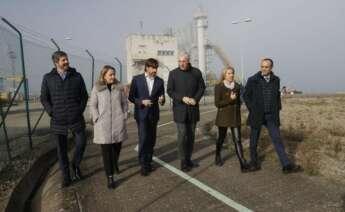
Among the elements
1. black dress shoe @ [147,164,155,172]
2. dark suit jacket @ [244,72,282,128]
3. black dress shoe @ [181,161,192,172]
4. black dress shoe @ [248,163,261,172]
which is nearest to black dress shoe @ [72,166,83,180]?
black dress shoe @ [147,164,155,172]

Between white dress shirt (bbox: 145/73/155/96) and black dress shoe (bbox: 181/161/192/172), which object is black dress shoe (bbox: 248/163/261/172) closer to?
black dress shoe (bbox: 181/161/192/172)

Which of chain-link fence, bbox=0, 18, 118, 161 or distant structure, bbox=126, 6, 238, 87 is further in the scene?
distant structure, bbox=126, 6, 238, 87

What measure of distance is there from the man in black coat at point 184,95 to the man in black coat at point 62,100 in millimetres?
1513

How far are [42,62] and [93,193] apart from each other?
587cm

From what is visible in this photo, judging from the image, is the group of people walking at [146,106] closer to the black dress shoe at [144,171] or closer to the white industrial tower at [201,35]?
the black dress shoe at [144,171]

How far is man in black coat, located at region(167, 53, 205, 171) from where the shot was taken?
5.56m

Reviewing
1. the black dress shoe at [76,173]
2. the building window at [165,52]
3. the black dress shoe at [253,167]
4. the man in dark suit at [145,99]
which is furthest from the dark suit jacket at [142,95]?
the building window at [165,52]

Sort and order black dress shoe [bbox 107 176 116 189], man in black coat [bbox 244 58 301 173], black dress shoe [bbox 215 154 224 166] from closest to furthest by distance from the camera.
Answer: black dress shoe [bbox 107 176 116 189] → man in black coat [bbox 244 58 301 173] → black dress shoe [bbox 215 154 224 166]

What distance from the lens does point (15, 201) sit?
4.67 m

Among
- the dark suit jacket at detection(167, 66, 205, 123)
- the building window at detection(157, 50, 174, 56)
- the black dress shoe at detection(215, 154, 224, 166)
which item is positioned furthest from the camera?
the building window at detection(157, 50, 174, 56)

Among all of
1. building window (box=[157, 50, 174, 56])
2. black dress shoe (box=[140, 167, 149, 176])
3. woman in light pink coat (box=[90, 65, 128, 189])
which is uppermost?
building window (box=[157, 50, 174, 56])

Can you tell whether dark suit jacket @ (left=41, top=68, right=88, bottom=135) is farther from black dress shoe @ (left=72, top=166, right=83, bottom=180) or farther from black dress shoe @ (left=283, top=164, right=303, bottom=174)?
black dress shoe @ (left=283, top=164, right=303, bottom=174)

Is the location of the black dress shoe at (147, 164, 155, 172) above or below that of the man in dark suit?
below

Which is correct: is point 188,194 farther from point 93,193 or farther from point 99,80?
point 99,80
